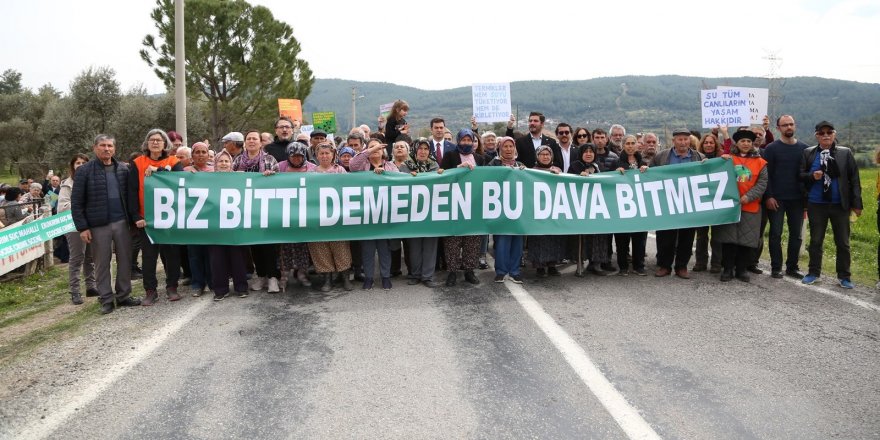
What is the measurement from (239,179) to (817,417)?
5.90m

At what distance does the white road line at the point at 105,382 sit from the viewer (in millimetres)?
3551

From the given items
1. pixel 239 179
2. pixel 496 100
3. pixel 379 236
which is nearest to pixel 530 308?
pixel 379 236

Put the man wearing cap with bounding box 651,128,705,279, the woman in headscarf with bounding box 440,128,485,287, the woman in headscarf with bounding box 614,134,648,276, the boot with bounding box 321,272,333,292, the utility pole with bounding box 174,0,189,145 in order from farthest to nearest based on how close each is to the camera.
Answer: the utility pole with bounding box 174,0,189,145 → the woman in headscarf with bounding box 614,134,648,276 → the man wearing cap with bounding box 651,128,705,279 → the woman in headscarf with bounding box 440,128,485,287 → the boot with bounding box 321,272,333,292

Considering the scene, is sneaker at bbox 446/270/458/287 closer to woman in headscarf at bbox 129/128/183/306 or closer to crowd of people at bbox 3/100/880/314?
crowd of people at bbox 3/100/880/314

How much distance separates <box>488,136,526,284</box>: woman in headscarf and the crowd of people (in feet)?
0.05

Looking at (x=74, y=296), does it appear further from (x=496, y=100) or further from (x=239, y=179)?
(x=496, y=100)

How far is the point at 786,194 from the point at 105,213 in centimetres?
799

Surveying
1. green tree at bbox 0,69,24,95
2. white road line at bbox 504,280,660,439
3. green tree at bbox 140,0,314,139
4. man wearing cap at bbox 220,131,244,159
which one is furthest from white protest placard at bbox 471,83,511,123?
green tree at bbox 0,69,24,95

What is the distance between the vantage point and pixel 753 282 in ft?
23.7

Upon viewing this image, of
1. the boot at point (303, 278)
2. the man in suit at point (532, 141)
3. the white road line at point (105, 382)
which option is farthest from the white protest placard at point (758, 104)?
the white road line at point (105, 382)

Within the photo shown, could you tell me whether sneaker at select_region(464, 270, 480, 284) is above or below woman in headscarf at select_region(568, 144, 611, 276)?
below

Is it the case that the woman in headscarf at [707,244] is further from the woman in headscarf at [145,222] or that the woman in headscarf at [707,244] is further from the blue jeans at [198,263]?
the woman in headscarf at [145,222]

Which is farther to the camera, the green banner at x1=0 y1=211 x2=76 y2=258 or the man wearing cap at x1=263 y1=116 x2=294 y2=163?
the green banner at x1=0 y1=211 x2=76 y2=258

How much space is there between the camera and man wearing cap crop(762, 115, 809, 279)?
7.51 metres
